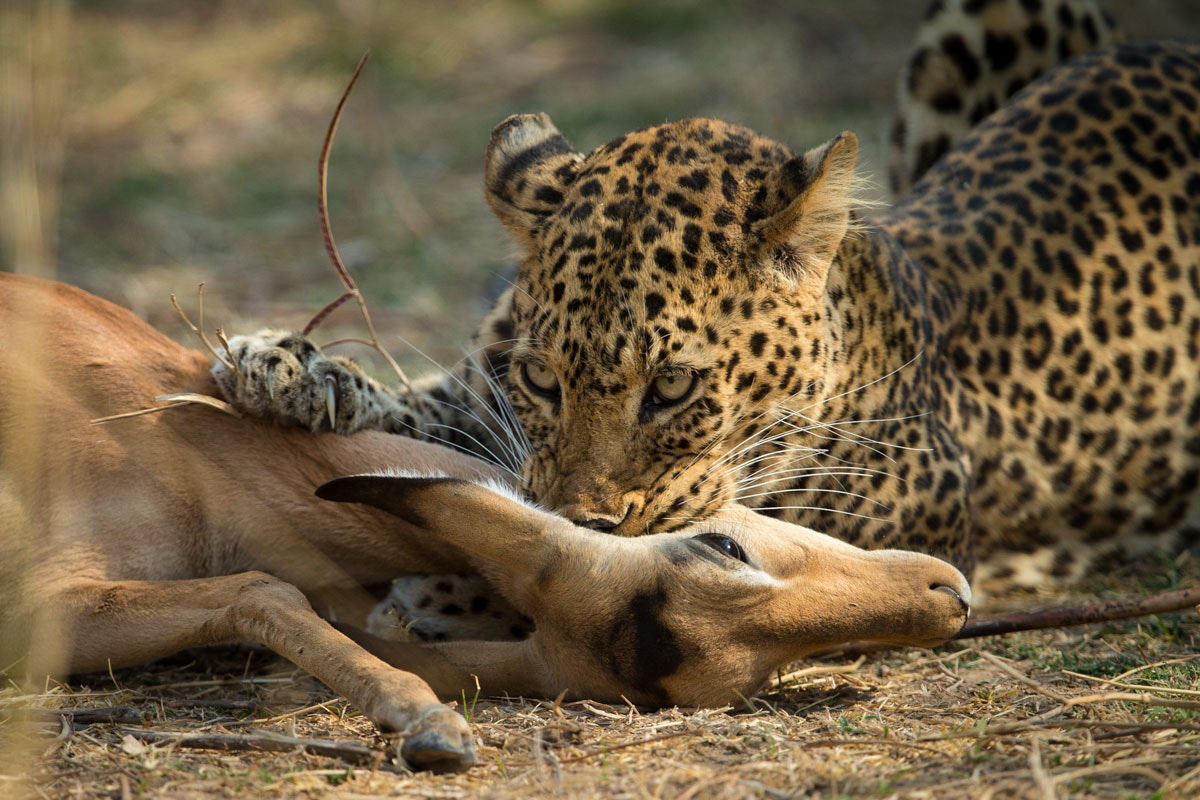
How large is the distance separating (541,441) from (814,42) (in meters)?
8.88

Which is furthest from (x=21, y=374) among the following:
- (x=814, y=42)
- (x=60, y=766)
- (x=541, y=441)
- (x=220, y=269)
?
(x=814, y=42)

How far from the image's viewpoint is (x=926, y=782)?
2.74 m

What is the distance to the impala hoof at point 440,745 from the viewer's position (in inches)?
108

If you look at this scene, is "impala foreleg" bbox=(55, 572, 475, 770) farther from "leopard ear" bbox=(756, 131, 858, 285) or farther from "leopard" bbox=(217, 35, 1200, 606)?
"leopard ear" bbox=(756, 131, 858, 285)

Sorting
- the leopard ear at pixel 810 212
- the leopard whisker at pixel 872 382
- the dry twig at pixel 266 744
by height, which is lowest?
the dry twig at pixel 266 744

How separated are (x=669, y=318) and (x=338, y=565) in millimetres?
1163

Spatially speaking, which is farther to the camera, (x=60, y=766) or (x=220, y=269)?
(x=220, y=269)

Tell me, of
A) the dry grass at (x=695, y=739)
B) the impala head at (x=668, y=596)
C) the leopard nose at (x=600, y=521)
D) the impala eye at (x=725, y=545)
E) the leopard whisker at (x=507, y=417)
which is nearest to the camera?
the dry grass at (x=695, y=739)

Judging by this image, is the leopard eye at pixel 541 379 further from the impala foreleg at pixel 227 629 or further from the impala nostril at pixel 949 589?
the impala nostril at pixel 949 589

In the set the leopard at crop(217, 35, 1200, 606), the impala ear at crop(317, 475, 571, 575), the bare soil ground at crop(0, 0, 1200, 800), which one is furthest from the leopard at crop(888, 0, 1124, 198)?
the impala ear at crop(317, 475, 571, 575)

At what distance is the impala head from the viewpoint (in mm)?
3039

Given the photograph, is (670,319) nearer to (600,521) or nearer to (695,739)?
(600,521)

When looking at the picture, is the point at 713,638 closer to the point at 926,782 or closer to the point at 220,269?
the point at 926,782

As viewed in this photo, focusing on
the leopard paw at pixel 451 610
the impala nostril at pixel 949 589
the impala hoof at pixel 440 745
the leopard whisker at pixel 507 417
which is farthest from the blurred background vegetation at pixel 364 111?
the impala hoof at pixel 440 745
